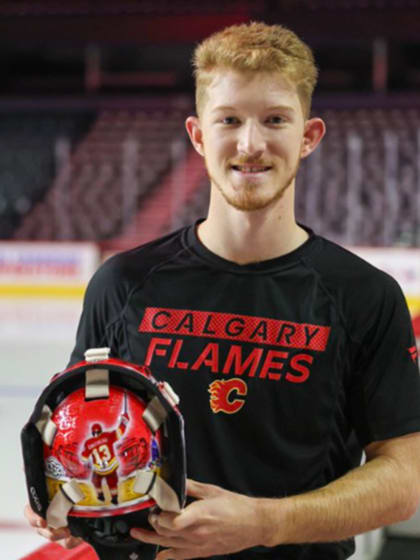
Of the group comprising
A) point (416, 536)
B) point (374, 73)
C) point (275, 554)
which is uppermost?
point (374, 73)

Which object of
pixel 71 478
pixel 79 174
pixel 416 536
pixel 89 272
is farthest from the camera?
pixel 79 174

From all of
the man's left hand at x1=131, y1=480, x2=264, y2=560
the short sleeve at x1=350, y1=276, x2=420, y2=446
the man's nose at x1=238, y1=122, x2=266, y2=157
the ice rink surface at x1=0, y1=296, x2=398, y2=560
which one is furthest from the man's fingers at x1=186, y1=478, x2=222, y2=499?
the ice rink surface at x1=0, y1=296, x2=398, y2=560

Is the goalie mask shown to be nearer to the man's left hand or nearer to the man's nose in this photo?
the man's left hand

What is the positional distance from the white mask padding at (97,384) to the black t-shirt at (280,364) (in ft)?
0.95

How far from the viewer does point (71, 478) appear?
944mm

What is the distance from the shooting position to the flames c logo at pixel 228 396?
122 centimetres

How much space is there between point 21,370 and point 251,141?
522 cm

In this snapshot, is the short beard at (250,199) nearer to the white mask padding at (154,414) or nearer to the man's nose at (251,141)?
the man's nose at (251,141)

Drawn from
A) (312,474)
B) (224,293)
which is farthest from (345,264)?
(312,474)

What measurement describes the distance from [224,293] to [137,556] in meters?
0.40

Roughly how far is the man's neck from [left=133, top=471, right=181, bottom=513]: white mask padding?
0.43m

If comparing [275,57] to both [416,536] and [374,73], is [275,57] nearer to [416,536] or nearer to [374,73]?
[416,536]

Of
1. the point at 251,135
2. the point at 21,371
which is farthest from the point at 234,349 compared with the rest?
the point at 21,371

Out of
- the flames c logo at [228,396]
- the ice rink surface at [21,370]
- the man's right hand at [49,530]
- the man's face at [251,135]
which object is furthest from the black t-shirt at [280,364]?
the ice rink surface at [21,370]
